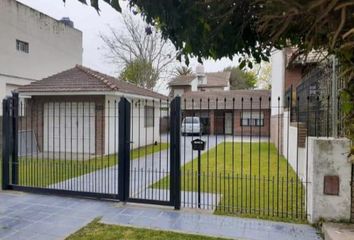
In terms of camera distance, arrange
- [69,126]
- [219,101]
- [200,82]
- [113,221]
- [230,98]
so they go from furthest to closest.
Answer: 1. [200,82]
2. [230,98]
3. [219,101]
4. [69,126]
5. [113,221]

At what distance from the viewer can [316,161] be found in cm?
496

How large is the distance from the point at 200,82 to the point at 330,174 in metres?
34.0

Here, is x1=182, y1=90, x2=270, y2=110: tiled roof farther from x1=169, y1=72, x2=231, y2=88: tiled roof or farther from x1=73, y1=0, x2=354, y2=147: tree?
x1=73, y1=0, x2=354, y2=147: tree

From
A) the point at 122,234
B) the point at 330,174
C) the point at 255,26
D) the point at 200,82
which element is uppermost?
the point at 200,82

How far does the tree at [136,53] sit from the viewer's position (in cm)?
2952

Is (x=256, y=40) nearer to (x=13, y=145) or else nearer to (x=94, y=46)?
(x=13, y=145)

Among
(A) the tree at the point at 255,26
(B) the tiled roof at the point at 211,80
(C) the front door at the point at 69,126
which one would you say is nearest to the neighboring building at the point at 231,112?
(B) the tiled roof at the point at 211,80

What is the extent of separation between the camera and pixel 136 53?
30156 mm

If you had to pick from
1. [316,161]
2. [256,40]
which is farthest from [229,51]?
[316,161]

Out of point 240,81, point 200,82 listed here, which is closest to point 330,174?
point 200,82

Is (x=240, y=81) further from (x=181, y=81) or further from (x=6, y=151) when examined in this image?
(x=6, y=151)

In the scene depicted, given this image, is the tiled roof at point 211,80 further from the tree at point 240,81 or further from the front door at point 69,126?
the front door at point 69,126

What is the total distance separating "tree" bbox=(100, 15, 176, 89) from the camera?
96.8ft

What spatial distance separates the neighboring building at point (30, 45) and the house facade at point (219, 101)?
802 cm
